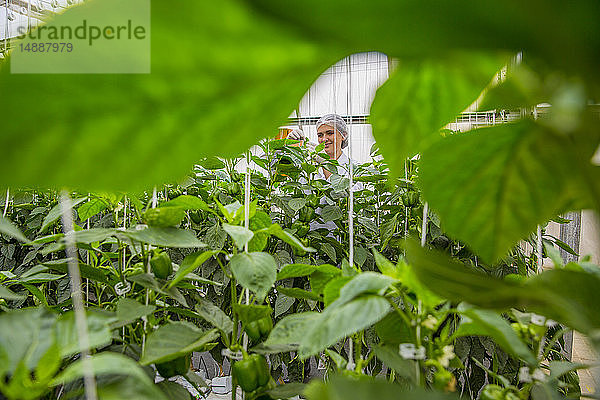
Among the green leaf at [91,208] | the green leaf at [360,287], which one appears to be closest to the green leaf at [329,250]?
the green leaf at [91,208]

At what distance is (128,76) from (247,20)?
3 cm

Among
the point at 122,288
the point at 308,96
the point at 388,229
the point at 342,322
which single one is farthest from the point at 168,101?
the point at 388,229

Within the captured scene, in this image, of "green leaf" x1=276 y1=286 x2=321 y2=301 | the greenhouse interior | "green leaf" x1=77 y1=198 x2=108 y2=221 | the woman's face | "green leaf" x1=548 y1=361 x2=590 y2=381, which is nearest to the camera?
the greenhouse interior

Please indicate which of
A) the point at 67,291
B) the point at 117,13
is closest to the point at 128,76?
the point at 117,13

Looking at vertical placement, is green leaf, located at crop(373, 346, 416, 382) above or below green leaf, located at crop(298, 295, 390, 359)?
below

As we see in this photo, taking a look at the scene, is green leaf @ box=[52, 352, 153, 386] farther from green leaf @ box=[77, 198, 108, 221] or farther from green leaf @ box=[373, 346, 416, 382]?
green leaf @ box=[77, 198, 108, 221]

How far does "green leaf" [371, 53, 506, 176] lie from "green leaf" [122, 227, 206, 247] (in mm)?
285

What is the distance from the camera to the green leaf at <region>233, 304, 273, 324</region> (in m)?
0.46

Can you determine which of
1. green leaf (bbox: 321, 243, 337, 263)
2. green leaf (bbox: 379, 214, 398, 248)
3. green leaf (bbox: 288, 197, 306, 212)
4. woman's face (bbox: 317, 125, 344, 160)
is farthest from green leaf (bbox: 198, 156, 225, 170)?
woman's face (bbox: 317, 125, 344, 160)

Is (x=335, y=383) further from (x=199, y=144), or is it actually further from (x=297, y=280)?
(x=297, y=280)

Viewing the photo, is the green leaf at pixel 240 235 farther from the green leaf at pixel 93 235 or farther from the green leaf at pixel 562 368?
the green leaf at pixel 562 368

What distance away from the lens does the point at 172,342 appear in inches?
16.3

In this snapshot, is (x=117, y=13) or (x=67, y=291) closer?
(x=117, y=13)

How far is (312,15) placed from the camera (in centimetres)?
10
